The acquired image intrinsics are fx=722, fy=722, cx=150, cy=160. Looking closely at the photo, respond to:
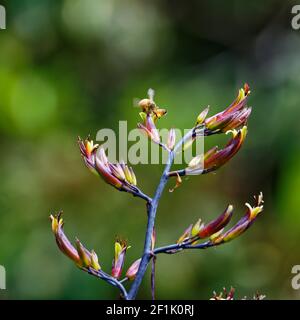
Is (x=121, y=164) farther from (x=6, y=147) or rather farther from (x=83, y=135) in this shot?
(x=6, y=147)

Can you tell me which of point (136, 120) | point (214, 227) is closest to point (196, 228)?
point (214, 227)

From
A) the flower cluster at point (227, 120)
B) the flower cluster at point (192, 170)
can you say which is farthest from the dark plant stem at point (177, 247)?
the flower cluster at point (227, 120)

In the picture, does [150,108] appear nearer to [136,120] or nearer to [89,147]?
[89,147]

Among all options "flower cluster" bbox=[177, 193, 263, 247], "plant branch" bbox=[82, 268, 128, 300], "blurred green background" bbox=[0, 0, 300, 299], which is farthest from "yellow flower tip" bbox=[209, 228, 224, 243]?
"blurred green background" bbox=[0, 0, 300, 299]

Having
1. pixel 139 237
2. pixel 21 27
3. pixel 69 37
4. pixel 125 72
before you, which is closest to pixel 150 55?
pixel 125 72

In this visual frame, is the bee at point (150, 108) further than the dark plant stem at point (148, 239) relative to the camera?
Yes

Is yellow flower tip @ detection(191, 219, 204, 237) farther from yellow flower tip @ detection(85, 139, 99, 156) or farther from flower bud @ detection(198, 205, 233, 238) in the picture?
yellow flower tip @ detection(85, 139, 99, 156)

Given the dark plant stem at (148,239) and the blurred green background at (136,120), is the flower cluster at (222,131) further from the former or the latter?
the blurred green background at (136,120)
